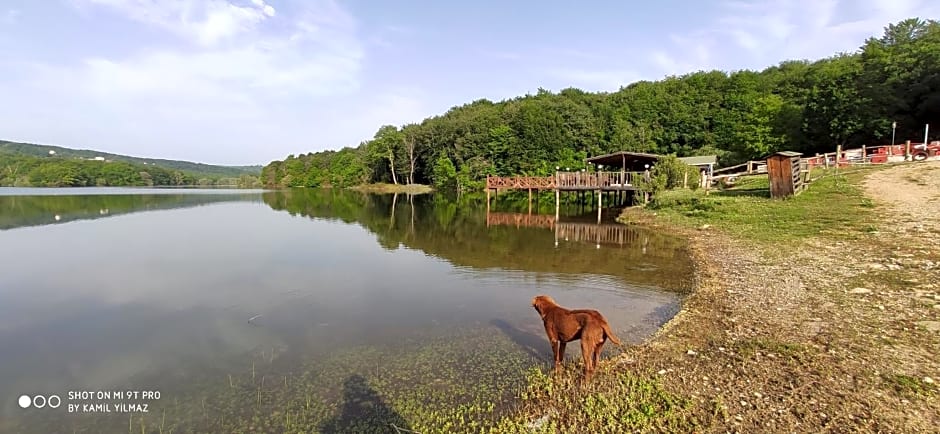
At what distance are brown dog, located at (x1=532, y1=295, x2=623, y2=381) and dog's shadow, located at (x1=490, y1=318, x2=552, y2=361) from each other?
2.40 ft

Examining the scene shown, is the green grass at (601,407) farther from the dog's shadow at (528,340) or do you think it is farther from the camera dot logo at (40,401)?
the camera dot logo at (40,401)

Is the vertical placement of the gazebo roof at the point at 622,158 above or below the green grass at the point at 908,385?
above

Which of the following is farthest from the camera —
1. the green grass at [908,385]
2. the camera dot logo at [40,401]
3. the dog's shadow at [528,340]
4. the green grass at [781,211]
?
the green grass at [781,211]

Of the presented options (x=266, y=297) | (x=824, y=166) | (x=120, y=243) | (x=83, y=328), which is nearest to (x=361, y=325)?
(x=266, y=297)

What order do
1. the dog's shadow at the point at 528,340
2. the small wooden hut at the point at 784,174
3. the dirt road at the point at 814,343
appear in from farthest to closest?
the small wooden hut at the point at 784,174
the dog's shadow at the point at 528,340
the dirt road at the point at 814,343

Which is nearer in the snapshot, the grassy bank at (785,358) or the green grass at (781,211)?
the grassy bank at (785,358)

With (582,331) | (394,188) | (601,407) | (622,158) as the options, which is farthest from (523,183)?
(394,188)

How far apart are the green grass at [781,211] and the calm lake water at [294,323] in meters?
2.82

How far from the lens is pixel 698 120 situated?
62.2 meters

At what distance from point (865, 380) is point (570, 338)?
120 inches

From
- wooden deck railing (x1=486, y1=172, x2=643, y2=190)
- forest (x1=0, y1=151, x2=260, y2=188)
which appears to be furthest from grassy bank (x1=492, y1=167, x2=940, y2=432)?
forest (x1=0, y1=151, x2=260, y2=188)

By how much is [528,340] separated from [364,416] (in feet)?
10.0

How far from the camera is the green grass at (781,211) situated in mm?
13055

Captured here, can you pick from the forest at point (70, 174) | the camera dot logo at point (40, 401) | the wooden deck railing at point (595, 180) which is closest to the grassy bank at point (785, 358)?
the camera dot logo at point (40, 401)
